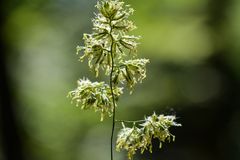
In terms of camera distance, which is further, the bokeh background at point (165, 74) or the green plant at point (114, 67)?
the bokeh background at point (165, 74)

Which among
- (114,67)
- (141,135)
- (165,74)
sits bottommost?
(141,135)

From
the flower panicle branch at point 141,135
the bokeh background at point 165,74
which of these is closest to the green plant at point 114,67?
the flower panicle branch at point 141,135

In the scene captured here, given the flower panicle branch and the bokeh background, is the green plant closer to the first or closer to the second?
the flower panicle branch

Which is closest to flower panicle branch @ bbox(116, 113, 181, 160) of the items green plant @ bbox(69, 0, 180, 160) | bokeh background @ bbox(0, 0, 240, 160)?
green plant @ bbox(69, 0, 180, 160)

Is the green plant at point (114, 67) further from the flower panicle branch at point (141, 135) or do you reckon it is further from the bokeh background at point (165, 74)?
the bokeh background at point (165, 74)

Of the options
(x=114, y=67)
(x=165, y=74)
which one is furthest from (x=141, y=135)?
(x=165, y=74)

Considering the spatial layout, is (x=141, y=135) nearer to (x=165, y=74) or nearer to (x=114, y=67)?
(x=114, y=67)

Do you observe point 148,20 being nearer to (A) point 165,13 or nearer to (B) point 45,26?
(A) point 165,13
